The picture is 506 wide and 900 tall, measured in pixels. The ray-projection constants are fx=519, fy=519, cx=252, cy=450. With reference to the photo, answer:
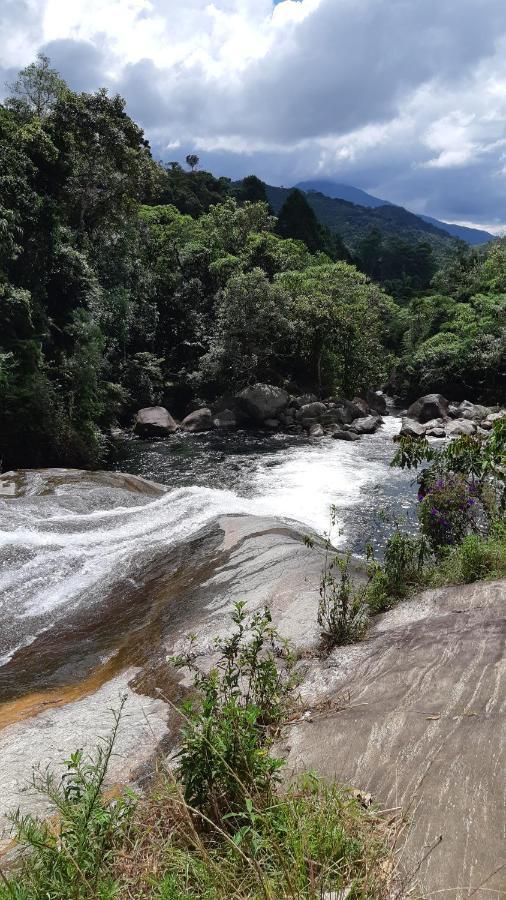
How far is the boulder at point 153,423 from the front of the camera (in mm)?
22062

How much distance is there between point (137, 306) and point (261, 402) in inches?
337

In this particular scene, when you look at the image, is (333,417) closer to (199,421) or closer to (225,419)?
(225,419)

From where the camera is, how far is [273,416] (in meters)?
23.7

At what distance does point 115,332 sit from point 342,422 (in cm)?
1103

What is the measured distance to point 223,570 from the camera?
7570 millimetres

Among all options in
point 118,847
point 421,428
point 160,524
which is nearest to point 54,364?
point 160,524

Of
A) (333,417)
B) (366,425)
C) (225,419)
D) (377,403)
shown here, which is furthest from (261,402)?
(377,403)

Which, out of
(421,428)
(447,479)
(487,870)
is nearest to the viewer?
(487,870)

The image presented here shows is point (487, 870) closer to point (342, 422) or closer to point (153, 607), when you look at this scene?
point (153, 607)

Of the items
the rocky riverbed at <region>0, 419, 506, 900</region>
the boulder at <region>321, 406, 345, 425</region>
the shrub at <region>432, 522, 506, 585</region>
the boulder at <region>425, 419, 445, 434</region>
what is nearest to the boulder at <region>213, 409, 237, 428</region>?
the boulder at <region>321, 406, 345, 425</region>

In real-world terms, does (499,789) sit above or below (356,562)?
above

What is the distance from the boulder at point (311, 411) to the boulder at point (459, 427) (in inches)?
214

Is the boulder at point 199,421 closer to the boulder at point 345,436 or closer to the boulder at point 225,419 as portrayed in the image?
the boulder at point 225,419

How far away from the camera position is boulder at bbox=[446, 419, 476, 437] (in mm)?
21288
